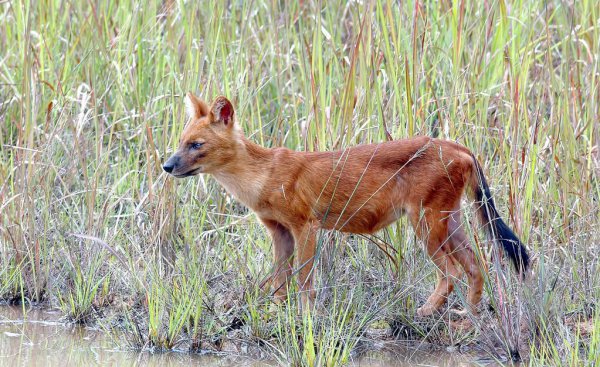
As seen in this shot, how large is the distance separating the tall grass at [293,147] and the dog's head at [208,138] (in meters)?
0.40

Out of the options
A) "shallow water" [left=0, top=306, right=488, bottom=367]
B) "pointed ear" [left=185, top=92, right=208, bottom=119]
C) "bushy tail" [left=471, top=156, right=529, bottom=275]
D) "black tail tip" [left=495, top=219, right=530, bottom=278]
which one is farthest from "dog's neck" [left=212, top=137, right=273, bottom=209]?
"black tail tip" [left=495, top=219, right=530, bottom=278]

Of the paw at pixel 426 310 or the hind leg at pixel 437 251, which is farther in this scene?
the hind leg at pixel 437 251

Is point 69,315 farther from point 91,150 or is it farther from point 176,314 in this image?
point 91,150

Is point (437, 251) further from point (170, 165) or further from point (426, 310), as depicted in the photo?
point (170, 165)

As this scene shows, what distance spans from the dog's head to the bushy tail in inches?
56.8

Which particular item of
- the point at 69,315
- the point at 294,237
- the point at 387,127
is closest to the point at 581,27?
the point at 387,127

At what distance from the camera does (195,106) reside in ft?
19.6

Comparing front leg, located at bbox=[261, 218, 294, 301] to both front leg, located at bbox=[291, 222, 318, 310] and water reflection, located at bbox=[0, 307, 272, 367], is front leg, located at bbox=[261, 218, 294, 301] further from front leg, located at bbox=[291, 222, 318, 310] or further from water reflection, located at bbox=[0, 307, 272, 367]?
water reflection, located at bbox=[0, 307, 272, 367]

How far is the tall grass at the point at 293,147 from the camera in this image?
528 cm

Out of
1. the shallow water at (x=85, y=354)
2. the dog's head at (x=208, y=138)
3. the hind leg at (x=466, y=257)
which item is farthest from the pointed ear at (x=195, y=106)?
the hind leg at (x=466, y=257)

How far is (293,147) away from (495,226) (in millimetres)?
1885

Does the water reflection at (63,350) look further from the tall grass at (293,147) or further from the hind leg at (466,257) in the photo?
the hind leg at (466,257)

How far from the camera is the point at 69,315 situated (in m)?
5.80

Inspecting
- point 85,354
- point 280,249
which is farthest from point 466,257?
point 85,354
